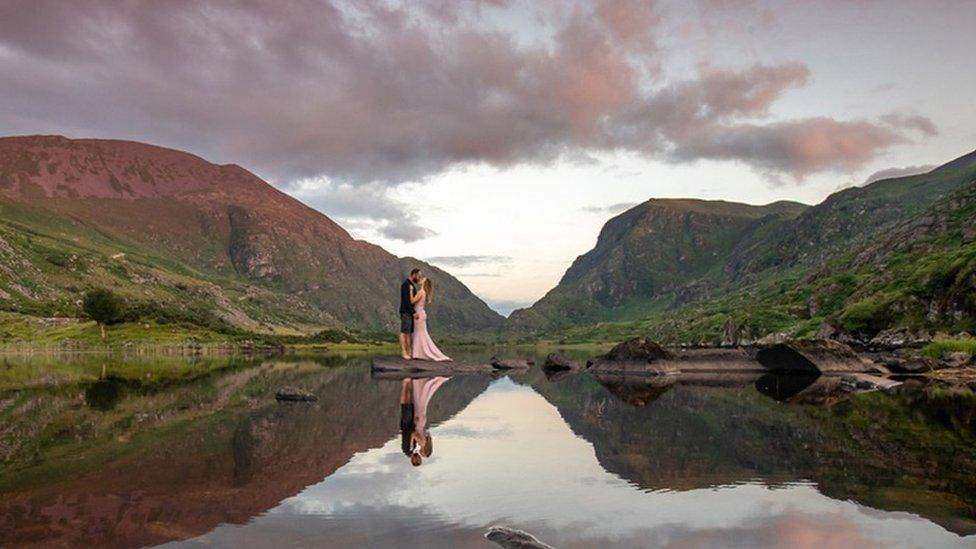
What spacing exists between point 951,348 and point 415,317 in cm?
4909

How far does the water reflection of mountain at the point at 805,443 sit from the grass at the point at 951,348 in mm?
25327

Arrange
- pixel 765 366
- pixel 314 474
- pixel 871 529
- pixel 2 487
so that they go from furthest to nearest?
pixel 765 366
pixel 314 474
pixel 2 487
pixel 871 529

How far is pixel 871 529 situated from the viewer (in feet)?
37.1

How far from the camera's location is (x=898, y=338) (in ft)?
298

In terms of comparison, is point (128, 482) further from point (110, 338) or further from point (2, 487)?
point (110, 338)

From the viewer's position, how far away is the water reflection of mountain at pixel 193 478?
11.5 metres

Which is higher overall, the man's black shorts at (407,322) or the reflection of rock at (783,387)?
the man's black shorts at (407,322)

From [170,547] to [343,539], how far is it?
2668 millimetres

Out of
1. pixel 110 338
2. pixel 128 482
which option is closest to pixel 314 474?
pixel 128 482

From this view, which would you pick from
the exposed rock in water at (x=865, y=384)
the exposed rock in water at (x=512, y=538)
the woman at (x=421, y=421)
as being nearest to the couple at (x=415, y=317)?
the woman at (x=421, y=421)

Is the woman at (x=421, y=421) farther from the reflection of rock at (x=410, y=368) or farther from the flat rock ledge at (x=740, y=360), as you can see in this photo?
the flat rock ledge at (x=740, y=360)

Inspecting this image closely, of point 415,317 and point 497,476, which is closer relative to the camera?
point 497,476

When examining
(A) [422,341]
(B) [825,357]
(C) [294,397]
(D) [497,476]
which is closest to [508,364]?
(A) [422,341]

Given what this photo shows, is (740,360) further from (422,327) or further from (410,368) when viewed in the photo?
(410,368)
